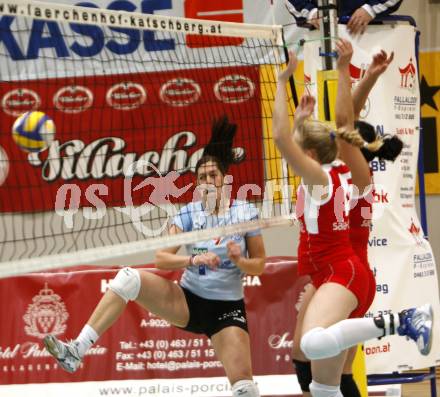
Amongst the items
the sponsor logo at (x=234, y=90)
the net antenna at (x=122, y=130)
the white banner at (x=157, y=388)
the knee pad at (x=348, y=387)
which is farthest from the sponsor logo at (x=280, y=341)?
the sponsor logo at (x=234, y=90)

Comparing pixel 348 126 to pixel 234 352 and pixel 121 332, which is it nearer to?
pixel 234 352

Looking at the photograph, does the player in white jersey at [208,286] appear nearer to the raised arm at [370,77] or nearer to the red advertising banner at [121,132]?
the raised arm at [370,77]

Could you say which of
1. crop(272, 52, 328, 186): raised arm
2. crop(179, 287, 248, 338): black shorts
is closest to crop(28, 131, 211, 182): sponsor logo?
crop(179, 287, 248, 338): black shorts

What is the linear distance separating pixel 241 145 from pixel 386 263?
1.72 metres

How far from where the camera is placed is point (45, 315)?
297 inches

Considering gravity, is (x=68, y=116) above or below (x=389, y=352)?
above

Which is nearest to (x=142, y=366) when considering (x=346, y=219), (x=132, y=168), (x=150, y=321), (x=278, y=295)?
(x=150, y=321)

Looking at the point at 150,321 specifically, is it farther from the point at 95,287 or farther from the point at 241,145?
the point at 241,145

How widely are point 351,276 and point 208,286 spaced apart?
112 centimetres

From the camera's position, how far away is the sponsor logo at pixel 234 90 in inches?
305

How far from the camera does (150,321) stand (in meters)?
7.48

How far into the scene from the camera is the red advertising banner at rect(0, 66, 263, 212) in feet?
26.0

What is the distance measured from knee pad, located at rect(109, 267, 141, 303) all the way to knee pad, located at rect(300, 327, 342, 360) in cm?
122

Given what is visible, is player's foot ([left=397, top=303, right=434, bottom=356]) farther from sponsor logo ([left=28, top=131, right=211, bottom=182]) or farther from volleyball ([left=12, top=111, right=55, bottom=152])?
sponsor logo ([left=28, top=131, right=211, bottom=182])
